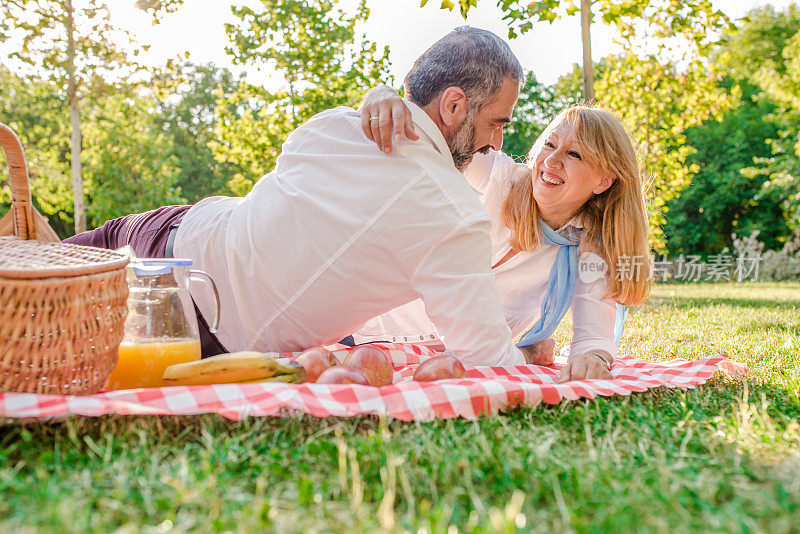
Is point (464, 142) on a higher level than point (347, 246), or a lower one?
higher

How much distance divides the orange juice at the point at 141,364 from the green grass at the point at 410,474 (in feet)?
1.71

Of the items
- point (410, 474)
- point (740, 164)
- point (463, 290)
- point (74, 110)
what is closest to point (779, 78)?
point (740, 164)

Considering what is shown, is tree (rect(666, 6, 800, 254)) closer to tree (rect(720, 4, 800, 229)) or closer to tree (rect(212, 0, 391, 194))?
tree (rect(720, 4, 800, 229))

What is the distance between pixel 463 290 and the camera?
2.43 m

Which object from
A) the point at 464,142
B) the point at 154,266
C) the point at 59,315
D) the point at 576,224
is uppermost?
the point at 464,142

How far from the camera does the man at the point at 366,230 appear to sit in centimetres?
246

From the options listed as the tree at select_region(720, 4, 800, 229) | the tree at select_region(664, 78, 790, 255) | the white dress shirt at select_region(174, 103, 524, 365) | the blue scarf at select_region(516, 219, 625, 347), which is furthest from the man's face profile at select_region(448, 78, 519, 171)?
the tree at select_region(664, 78, 790, 255)

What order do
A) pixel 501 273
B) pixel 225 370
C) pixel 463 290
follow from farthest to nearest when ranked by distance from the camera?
1. pixel 501 273
2. pixel 463 290
3. pixel 225 370

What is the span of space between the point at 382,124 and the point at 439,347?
1.59 metres

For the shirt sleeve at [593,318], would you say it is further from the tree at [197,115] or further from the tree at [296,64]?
the tree at [197,115]

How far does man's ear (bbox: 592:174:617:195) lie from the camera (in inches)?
134

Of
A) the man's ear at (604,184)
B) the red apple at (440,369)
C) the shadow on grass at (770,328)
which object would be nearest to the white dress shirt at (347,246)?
the red apple at (440,369)

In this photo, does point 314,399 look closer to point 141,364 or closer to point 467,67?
point 141,364

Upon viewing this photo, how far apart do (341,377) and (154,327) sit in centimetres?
70
